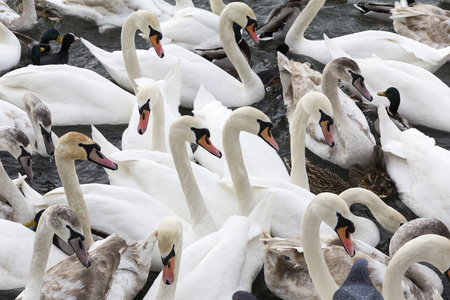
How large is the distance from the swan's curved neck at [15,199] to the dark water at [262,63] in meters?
0.90

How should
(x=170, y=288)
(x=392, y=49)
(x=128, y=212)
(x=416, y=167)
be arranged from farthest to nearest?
1. (x=392, y=49)
2. (x=416, y=167)
3. (x=128, y=212)
4. (x=170, y=288)

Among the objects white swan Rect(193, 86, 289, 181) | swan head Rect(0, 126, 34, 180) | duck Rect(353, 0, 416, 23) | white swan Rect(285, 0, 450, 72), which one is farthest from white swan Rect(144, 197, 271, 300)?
duck Rect(353, 0, 416, 23)

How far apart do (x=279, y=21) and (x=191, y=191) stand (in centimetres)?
515

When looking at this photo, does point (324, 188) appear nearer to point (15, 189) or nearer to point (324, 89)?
point (324, 89)

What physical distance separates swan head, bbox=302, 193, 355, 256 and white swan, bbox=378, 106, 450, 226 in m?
1.91

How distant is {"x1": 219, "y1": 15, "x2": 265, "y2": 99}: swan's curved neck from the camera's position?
1034cm

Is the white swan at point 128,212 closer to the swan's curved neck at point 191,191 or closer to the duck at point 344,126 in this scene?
the swan's curved neck at point 191,191

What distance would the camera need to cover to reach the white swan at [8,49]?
433 inches

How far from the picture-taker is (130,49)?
32.9 ft

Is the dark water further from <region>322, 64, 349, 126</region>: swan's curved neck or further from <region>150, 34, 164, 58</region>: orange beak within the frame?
<region>150, 34, 164, 58</region>: orange beak

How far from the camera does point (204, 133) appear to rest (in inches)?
299

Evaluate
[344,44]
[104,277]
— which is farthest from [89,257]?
[344,44]

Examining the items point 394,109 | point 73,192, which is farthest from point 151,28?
point 73,192

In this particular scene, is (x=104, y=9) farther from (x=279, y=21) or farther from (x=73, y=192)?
(x=73, y=192)
